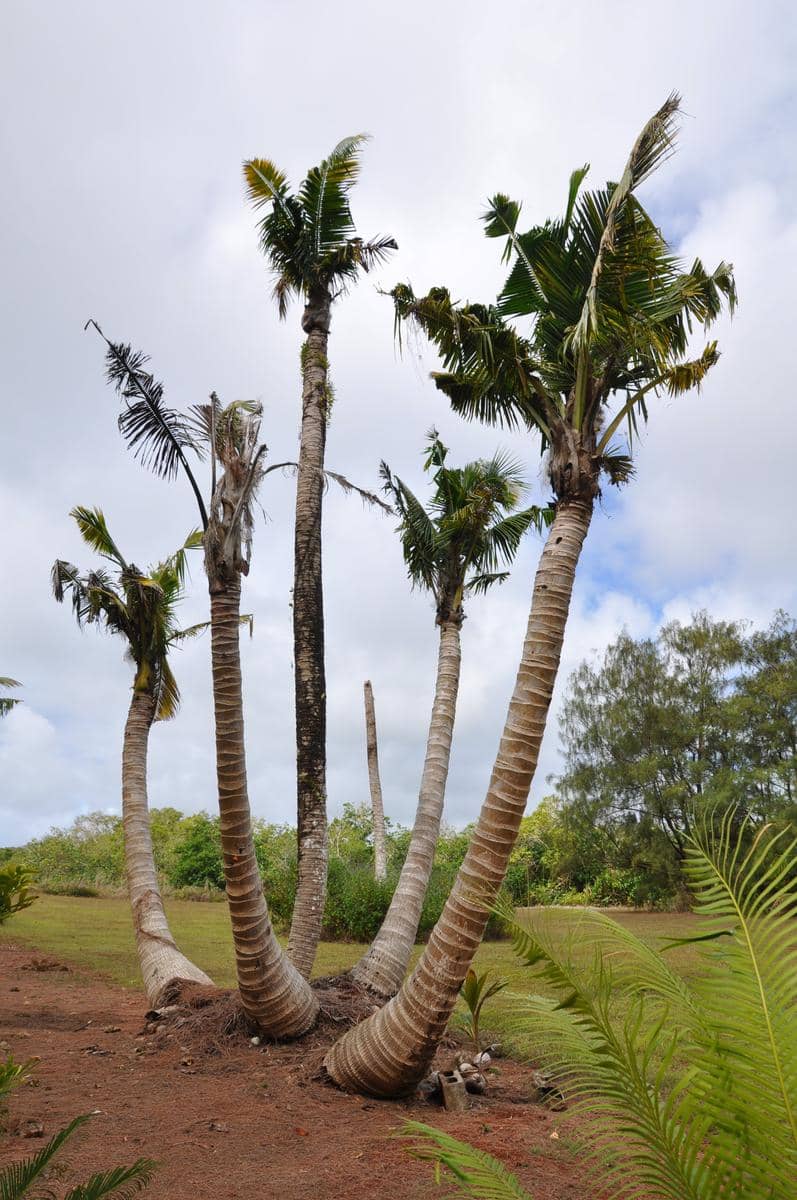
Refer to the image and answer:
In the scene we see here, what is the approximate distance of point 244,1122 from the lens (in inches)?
227

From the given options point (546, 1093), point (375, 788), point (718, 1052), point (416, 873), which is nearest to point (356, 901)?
point (375, 788)

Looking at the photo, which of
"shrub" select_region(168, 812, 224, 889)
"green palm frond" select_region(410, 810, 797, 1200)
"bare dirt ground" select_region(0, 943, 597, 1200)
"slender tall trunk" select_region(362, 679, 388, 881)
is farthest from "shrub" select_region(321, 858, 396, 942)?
"shrub" select_region(168, 812, 224, 889)

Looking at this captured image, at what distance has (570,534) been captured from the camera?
609cm

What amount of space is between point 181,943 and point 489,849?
44.9ft

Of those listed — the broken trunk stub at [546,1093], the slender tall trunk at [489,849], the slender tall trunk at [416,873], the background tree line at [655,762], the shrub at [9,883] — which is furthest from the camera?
the background tree line at [655,762]

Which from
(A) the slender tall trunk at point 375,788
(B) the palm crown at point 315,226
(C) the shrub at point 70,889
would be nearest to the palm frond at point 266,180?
(B) the palm crown at point 315,226

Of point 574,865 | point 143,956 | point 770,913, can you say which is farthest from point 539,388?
point 574,865

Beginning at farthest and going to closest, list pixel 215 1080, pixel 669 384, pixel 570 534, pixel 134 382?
pixel 134 382
pixel 669 384
pixel 215 1080
pixel 570 534

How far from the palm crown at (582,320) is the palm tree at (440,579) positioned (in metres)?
3.77

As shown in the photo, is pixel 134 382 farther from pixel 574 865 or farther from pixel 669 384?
pixel 574 865

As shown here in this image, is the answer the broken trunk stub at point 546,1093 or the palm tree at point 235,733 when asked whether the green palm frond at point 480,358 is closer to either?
the palm tree at point 235,733

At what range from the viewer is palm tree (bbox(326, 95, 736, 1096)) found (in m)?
5.68

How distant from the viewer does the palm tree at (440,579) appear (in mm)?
9156

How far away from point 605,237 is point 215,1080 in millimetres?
7279
